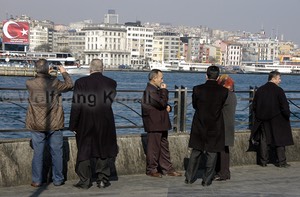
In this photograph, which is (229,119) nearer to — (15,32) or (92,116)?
(92,116)

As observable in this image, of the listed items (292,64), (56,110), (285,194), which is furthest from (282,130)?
(292,64)

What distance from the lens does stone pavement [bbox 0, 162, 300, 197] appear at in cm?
780

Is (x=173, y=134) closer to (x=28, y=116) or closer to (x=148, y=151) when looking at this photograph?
(x=148, y=151)

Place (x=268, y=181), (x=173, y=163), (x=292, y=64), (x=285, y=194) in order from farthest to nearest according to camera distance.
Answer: (x=292, y=64) → (x=173, y=163) → (x=268, y=181) → (x=285, y=194)

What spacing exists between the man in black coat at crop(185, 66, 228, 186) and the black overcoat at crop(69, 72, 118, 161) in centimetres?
131

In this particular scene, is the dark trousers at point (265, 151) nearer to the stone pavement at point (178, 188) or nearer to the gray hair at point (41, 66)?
the stone pavement at point (178, 188)

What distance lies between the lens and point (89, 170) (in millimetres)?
8117

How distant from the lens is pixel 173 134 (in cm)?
1002

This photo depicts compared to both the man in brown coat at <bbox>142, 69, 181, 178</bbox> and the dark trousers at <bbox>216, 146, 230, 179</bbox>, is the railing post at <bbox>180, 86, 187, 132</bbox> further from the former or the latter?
the dark trousers at <bbox>216, 146, 230, 179</bbox>

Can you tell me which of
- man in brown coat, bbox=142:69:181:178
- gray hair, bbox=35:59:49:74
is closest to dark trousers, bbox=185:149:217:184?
man in brown coat, bbox=142:69:181:178

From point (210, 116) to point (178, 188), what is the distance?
3.62ft

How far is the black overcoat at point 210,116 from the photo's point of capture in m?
8.50

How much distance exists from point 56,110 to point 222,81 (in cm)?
262

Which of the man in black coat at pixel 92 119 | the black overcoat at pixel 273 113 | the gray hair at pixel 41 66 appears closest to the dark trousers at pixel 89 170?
the man in black coat at pixel 92 119
